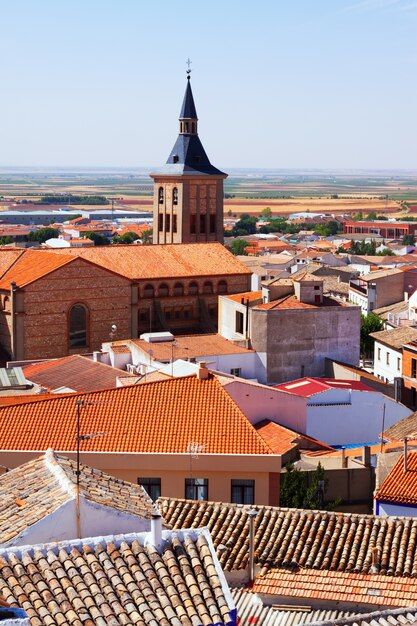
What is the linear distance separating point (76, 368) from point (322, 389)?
7.06 m

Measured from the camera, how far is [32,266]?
47531 mm

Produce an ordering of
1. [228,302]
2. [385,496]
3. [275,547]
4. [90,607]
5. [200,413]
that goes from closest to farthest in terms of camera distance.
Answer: [90,607]
[275,547]
[385,496]
[200,413]
[228,302]

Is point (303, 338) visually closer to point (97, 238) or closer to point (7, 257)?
point (7, 257)

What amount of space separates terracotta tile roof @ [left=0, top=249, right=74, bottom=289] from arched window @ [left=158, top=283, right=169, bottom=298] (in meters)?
4.59

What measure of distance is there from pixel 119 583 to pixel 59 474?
2634 mm

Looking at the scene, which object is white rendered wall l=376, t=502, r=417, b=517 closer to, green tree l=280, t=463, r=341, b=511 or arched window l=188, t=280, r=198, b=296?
green tree l=280, t=463, r=341, b=511

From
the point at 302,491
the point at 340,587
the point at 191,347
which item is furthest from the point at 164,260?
the point at 340,587

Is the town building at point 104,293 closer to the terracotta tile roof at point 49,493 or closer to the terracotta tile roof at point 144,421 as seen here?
the terracotta tile roof at point 144,421

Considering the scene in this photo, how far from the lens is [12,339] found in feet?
147

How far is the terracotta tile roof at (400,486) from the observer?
19.5m

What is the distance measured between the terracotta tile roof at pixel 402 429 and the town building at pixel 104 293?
1688 cm

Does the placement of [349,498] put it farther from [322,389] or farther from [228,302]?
[228,302]

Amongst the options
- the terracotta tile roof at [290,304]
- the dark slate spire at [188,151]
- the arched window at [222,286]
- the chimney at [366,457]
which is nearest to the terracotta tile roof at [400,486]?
the chimney at [366,457]

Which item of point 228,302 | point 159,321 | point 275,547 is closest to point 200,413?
point 275,547
